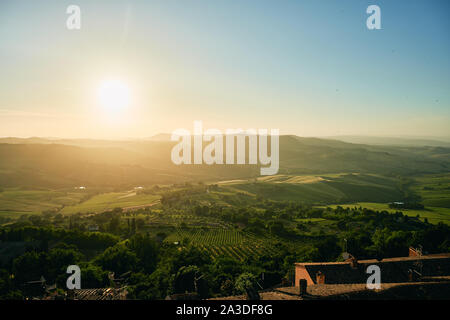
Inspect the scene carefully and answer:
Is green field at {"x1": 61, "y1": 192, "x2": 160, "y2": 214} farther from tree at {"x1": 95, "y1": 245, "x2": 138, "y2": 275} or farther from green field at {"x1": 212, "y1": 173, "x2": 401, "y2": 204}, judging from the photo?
tree at {"x1": 95, "y1": 245, "x2": 138, "y2": 275}

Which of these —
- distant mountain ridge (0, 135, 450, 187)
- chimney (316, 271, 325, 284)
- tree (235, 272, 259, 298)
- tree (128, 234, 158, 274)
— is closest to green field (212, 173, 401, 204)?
distant mountain ridge (0, 135, 450, 187)

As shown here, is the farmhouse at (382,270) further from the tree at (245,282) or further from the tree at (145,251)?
the tree at (145,251)

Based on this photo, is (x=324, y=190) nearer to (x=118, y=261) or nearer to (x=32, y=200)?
(x=118, y=261)

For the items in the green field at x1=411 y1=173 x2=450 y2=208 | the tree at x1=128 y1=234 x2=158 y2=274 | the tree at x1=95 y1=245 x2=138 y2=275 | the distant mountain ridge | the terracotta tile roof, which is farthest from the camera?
the distant mountain ridge

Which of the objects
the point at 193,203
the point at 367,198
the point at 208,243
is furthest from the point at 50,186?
the point at 367,198

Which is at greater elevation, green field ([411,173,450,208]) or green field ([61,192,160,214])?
green field ([411,173,450,208])

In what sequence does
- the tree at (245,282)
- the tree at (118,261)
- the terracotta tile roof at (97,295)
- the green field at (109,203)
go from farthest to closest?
1. the green field at (109,203)
2. the tree at (118,261)
3. the tree at (245,282)
4. the terracotta tile roof at (97,295)

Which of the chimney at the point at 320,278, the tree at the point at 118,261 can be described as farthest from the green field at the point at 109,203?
the chimney at the point at 320,278

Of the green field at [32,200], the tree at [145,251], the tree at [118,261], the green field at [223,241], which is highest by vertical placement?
the tree at [118,261]

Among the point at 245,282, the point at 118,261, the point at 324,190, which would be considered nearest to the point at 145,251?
the point at 118,261

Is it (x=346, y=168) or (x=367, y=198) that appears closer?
(x=367, y=198)
